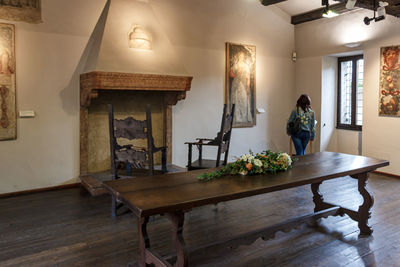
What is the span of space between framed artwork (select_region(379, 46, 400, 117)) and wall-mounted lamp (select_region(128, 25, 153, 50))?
12.4 feet

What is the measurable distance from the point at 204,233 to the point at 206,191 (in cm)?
109

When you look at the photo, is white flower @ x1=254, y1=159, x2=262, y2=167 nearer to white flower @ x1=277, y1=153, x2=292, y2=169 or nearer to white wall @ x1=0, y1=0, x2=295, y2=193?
white flower @ x1=277, y1=153, x2=292, y2=169

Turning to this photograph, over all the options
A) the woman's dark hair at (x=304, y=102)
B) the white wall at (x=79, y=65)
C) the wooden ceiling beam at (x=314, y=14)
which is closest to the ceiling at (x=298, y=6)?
the wooden ceiling beam at (x=314, y=14)

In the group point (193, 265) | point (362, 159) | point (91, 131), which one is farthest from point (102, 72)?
point (362, 159)

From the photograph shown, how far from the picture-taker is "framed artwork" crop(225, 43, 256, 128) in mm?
6215

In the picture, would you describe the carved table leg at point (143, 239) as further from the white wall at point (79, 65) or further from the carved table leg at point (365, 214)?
the white wall at point (79, 65)

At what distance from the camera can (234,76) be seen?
247 inches

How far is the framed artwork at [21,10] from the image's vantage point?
4266mm

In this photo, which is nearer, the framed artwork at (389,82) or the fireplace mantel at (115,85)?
the fireplace mantel at (115,85)

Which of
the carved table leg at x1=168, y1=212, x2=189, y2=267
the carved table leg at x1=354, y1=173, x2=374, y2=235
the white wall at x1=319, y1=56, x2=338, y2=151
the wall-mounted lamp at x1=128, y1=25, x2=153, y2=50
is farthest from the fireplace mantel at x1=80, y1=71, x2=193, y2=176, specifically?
the white wall at x1=319, y1=56, x2=338, y2=151

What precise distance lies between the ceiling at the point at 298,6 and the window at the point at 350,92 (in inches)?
46.7

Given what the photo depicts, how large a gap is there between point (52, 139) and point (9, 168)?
640 mm

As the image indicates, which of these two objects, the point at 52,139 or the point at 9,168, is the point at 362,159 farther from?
the point at 9,168

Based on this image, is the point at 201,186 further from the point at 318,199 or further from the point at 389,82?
the point at 389,82
